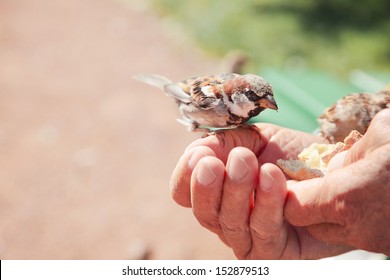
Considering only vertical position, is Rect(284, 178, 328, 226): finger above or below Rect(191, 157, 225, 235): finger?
below

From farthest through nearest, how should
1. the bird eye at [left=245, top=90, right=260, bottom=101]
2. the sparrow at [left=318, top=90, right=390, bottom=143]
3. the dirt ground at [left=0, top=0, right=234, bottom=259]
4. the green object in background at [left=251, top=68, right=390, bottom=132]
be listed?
the dirt ground at [left=0, top=0, right=234, bottom=259] < the green object in background at [left=251, top=68, right=390, bottom=132] < the sparrow at [left=318, top=90, right=390, bottom=143] < the bird eye at [left=245, top=90, right=260, bottom=101]

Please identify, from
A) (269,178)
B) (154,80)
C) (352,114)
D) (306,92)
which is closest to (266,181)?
(269,178)

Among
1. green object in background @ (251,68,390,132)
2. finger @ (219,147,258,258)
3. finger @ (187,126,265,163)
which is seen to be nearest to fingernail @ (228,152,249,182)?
finger @ (219,147,258,258)

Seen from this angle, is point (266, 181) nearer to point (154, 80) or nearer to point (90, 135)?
point (154, 80)

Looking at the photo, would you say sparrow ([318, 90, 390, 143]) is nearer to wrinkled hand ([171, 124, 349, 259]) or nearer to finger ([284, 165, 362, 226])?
wrinkled hand ([171, 124, 349, 259])

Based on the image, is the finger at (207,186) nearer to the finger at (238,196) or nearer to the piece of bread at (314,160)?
the finger at (238,196)

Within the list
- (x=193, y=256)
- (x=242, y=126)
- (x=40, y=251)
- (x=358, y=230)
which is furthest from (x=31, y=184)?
(x=358, y=230)
